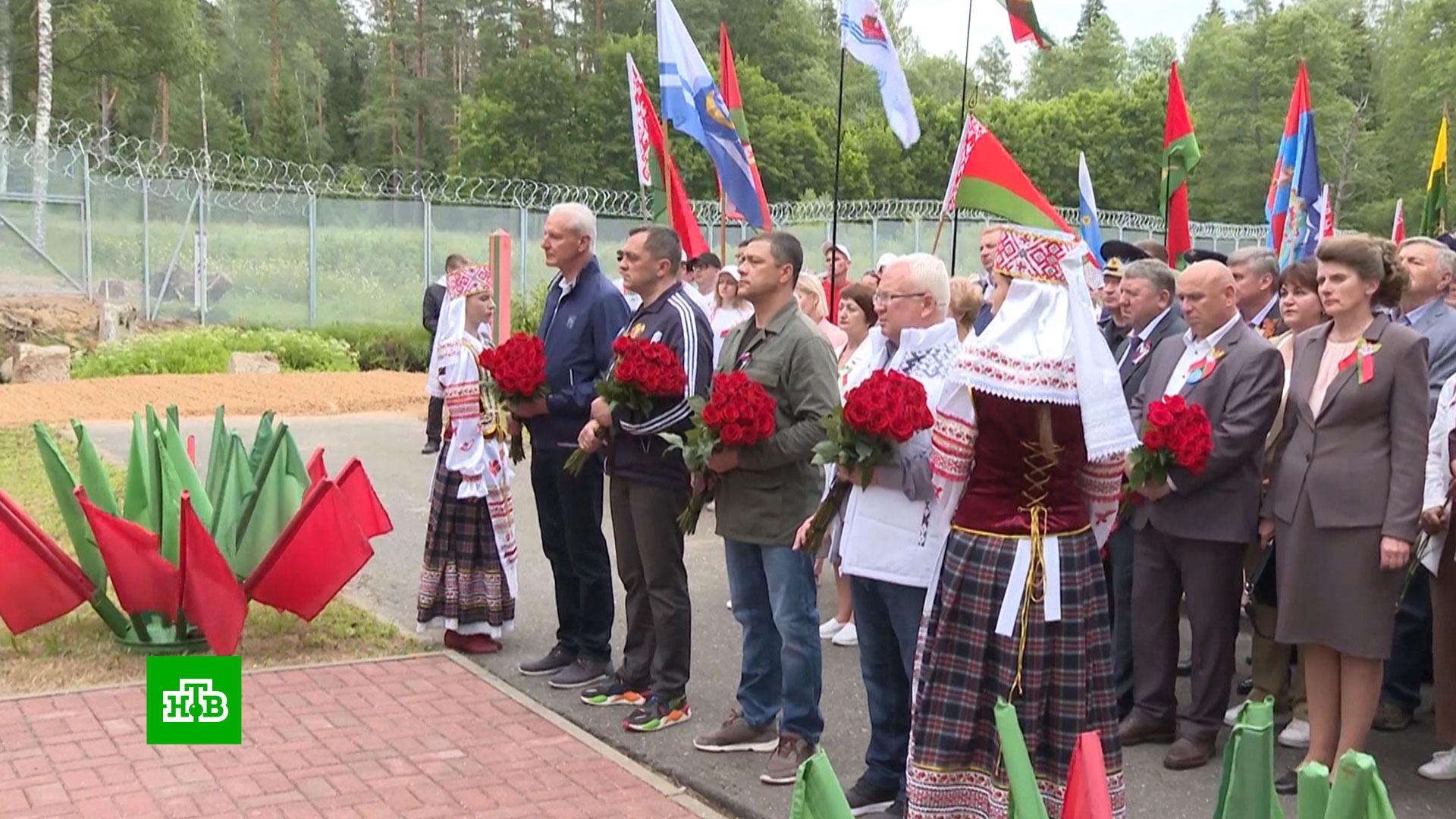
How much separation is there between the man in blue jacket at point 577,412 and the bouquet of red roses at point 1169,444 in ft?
7.85

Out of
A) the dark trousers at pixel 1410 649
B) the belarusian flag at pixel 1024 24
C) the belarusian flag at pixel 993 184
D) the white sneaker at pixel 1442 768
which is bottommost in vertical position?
the white sneaker at pixel 1442 768

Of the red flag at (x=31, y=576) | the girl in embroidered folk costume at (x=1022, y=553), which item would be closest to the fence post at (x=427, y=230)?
the red flag at (x=31, y=576)

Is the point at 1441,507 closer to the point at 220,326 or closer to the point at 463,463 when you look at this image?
the point at 463,463

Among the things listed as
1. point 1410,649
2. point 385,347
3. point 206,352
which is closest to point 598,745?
point 1410,649

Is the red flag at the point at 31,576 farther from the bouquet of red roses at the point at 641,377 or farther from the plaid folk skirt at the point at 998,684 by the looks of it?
the plaid folk skirt at the point at 998,684

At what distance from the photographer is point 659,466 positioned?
18.8 feet

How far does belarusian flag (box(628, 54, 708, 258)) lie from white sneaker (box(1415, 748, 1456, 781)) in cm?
569

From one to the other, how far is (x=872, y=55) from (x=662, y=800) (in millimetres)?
6168

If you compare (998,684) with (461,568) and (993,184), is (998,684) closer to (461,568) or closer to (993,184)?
(993,184)

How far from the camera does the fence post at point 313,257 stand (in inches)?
934

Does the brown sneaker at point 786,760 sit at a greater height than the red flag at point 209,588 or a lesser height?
lesser

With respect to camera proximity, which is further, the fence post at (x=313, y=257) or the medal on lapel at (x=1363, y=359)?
the fence post at (x=313, y=257)

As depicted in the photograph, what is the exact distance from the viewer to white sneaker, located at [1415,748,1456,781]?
17.1ft

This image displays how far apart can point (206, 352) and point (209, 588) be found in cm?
1496
